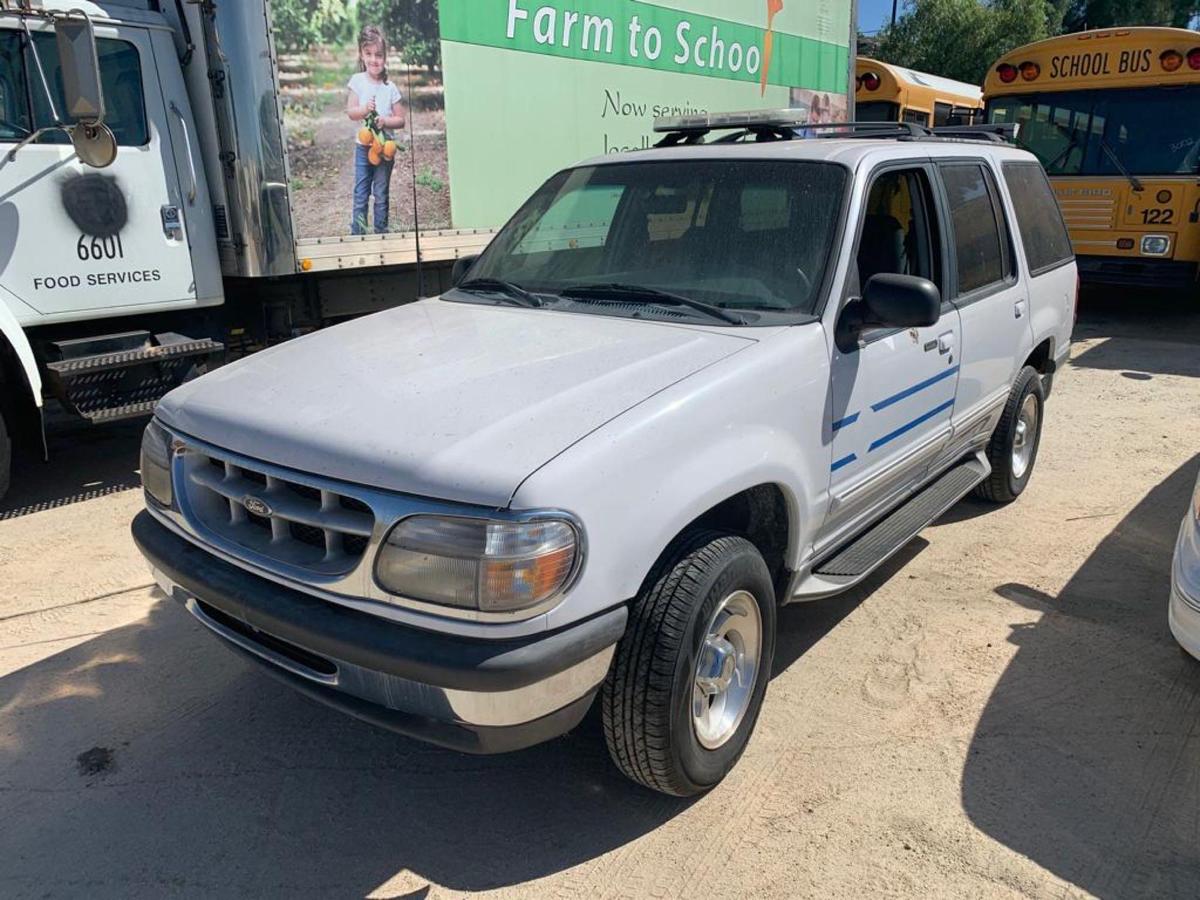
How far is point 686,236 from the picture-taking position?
11.8 feet

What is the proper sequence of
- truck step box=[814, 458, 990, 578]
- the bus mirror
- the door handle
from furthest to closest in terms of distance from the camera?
1. the door handle
2. the bus mirror
3. truck step box=[814, 458, 990, 578]

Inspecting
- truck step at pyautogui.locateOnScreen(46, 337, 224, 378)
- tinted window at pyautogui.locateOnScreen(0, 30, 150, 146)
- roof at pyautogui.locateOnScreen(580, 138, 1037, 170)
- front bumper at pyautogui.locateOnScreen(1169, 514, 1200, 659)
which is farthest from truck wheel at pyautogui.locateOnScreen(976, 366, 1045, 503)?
tinted window at pyautogui.locateOnScreen(0, 30, 150, 146)

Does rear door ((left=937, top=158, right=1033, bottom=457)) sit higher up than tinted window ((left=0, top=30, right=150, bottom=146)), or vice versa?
tinted window ((left=0, top=30, right=150, bottom=146))

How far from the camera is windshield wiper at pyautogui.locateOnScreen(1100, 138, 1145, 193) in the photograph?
1012 centimetres

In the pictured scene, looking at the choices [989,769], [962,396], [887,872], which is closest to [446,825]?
[887,872]

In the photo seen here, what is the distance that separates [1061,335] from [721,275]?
311cm

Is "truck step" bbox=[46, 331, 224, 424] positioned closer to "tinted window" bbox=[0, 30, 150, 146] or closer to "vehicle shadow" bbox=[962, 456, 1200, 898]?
"tinted window" bbox=[0, 30, 150, 146]

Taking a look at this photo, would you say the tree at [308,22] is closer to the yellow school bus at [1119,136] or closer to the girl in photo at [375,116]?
the girl in photo at [375,116]

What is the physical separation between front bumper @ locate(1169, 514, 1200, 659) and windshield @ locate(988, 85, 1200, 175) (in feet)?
27.4

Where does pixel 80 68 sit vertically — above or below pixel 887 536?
above

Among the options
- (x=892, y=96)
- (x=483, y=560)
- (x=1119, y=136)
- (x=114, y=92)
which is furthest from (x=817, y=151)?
(x=892, y=96)

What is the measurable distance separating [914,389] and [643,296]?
1169 mm

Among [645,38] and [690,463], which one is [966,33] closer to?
[645,38]

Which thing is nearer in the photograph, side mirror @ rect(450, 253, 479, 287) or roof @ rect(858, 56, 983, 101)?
side mirror @ rect(450, 253, 479, 287)
